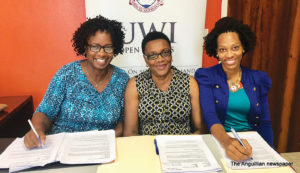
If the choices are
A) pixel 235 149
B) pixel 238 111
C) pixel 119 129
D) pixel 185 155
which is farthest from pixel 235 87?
pixel 119 129

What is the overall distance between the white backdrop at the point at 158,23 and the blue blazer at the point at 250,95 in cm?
69

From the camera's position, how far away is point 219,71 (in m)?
1.66

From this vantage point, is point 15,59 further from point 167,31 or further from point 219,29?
point 219,29

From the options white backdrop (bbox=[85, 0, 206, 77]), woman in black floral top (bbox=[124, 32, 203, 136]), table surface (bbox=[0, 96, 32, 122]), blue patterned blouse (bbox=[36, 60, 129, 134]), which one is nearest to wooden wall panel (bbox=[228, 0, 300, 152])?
white backdrop (bbox=[85, 0, 206, 77])

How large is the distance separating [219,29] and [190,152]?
0.92 metres

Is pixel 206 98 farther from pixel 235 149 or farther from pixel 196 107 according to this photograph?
pixel 235 149

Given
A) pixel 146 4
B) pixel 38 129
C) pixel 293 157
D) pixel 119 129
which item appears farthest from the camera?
pixel 293 157

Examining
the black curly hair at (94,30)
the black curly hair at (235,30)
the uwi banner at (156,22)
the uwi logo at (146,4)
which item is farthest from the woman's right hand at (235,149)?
the uwi logo at (146,4)

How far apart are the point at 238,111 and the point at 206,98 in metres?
0.25

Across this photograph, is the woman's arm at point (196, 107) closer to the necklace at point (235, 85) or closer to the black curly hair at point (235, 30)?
the necklace at point (235, 85)

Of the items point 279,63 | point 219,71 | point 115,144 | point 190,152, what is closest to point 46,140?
point 115,144

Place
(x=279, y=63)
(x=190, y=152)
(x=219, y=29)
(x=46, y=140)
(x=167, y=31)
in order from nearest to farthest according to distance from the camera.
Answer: (x=190, y=152), (x=46, y=140), (x=219, y=29), (x=167, y=31), (x=279, y=63)

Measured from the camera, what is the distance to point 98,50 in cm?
163

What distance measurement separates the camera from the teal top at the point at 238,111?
5.17 feet
